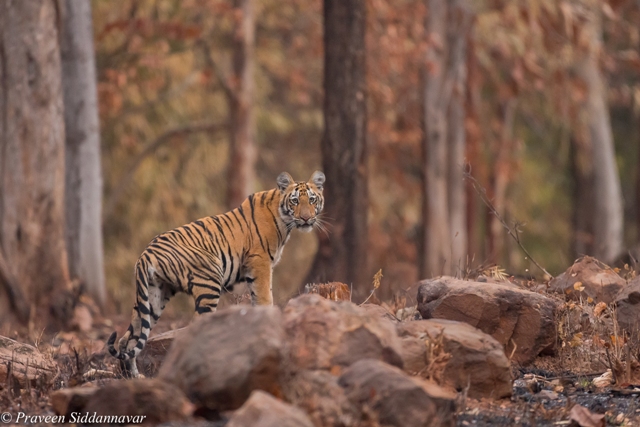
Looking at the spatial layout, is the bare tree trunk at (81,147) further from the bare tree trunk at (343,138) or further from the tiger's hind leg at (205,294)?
the tiger's hind leg at (205,294)

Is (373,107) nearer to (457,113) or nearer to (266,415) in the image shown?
(457,113)

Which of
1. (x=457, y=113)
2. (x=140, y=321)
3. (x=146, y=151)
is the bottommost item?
(x=140, y=321)

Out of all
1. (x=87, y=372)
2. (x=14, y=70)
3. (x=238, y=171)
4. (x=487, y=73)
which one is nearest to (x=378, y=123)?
(x=487, y=73)

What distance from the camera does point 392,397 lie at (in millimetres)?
5195

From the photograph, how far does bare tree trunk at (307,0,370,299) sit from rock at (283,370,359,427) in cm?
841

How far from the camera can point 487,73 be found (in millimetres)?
27938

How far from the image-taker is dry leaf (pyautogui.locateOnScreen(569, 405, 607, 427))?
18.6 ft

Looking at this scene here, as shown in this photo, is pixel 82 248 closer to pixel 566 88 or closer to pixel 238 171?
pixel 238 171

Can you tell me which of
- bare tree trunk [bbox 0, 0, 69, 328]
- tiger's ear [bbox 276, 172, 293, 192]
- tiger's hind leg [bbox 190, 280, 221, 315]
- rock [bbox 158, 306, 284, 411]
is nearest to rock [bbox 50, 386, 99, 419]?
rock [bbox 158, 306, 284, 411]

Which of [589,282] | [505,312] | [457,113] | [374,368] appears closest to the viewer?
[374,368]

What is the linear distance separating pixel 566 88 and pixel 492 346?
2001 cm

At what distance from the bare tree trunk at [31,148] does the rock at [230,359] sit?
304 inches

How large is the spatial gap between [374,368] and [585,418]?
130 cm

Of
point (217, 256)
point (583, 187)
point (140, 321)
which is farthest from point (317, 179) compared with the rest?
point (583, 187)
